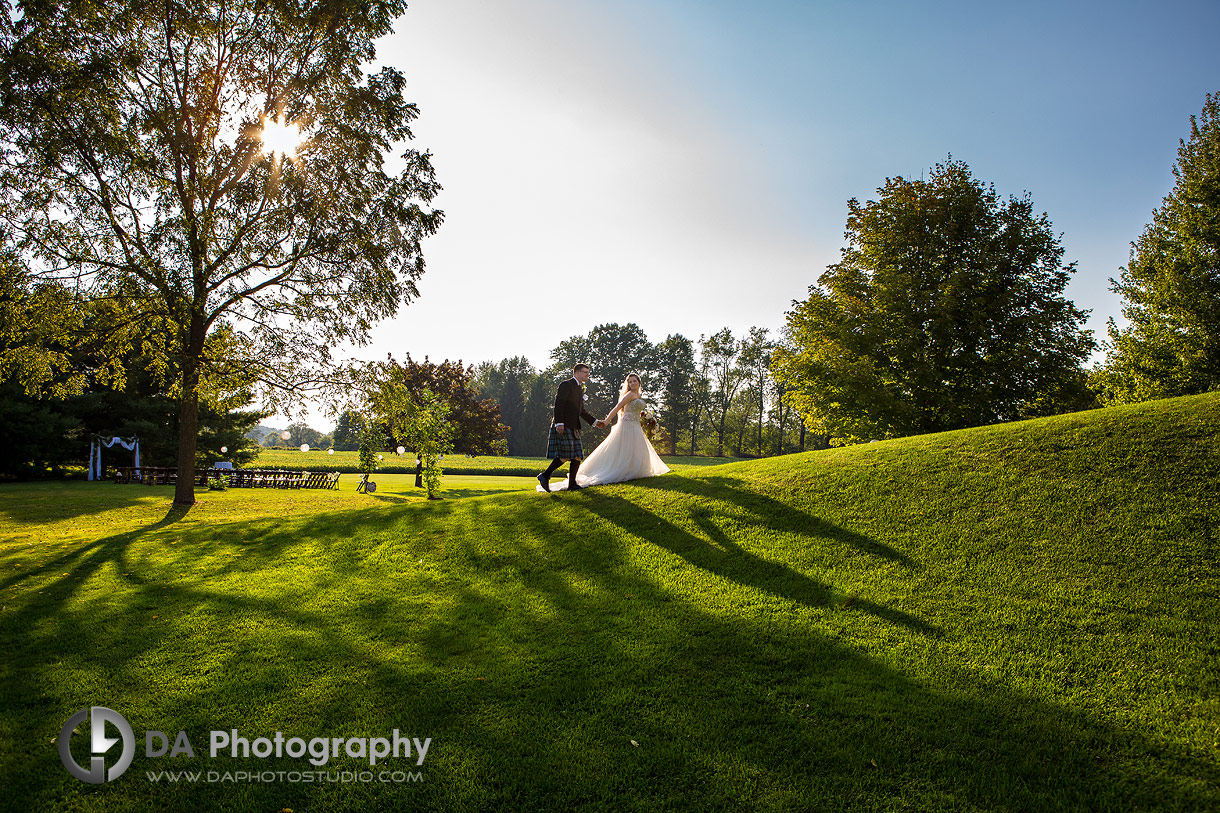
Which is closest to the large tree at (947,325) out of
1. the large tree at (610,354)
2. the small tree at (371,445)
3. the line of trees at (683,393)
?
the small tree at (371,445)

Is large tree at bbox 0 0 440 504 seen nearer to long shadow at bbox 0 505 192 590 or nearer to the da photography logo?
long shadow at bbox 0 505 192 590

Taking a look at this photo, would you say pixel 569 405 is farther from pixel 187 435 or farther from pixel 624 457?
pixel 187 435

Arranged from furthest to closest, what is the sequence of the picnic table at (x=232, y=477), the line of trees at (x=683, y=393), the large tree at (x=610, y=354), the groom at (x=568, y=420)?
the large tree at (x=610, y=354) < the line of trees at (x=683, y=393) < the picnic table at (x=232, y=477) < the groom at (x=568, y=420)

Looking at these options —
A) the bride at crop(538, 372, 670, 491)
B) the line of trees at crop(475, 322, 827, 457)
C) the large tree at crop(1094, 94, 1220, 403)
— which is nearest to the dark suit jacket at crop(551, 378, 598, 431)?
the bride at crop(538, 372, 670, 491)

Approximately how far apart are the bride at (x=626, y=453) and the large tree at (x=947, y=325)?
36.5 ft

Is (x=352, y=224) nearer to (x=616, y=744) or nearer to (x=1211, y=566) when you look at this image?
(x=616, y=744)

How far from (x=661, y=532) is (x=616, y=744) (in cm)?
482

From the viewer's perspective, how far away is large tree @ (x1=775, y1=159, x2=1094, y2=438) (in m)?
19.5

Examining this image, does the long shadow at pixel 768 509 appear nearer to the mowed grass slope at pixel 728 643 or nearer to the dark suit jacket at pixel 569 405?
the mowed grass slope at pixel 728 643

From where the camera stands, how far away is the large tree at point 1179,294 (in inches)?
744

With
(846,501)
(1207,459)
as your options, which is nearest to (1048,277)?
(1207,459)

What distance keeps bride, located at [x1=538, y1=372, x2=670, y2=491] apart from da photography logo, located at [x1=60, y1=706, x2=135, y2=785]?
832 cm

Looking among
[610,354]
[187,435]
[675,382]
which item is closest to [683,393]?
[675,382]

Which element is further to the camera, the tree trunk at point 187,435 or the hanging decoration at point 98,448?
the hanging decoration at point 98,448
